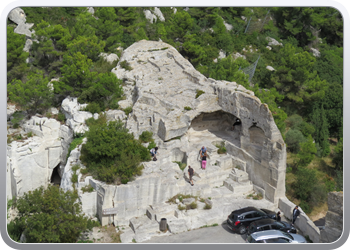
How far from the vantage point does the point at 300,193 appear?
25.8m

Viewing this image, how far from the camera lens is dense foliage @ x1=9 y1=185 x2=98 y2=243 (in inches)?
600

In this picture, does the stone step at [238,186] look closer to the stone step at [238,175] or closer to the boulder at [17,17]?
the stone step at [238,175]

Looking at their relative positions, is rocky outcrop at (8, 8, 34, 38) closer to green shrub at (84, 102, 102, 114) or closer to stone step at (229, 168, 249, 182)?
green shrub at (84, 102, 102, 114)

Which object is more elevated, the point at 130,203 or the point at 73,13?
the point at 73,13

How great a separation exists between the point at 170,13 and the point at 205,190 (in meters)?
39.0

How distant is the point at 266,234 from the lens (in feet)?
51.2

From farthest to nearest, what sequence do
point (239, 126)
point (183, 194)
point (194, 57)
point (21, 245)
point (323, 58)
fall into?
point (323, 58) → point (194, 57) → point (239, 126) → point (183, 194) → point (21, 245)

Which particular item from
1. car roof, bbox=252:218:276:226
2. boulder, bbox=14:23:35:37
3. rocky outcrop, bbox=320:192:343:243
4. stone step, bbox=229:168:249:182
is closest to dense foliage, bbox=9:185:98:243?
car roof, bbox=252:218:276:226

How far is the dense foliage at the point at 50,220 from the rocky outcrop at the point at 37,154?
6450 millimetres

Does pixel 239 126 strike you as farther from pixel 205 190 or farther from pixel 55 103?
pixel 55 103

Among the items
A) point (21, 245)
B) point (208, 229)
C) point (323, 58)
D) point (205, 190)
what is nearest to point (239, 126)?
point (205, 190)

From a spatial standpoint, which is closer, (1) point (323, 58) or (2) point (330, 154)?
(2) point (330, 154)

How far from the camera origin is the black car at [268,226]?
641 inches

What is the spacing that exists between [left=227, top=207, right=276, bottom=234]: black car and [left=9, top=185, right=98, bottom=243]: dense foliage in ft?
21.9
